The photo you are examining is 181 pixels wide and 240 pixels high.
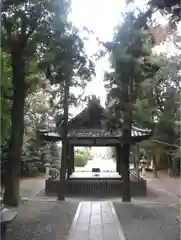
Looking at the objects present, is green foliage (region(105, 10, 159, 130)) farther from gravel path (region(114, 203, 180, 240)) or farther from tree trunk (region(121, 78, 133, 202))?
gravel path (region(114, 203, 180, 240))

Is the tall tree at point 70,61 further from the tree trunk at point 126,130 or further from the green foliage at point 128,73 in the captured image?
the tree trunk at point 126,130

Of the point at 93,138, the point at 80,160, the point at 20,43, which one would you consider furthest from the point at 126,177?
the point at 80,160

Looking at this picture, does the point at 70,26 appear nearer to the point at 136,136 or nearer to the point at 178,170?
the point at 136,136

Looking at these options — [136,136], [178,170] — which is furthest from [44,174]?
[136,136]

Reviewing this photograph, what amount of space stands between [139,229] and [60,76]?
4.88 meters

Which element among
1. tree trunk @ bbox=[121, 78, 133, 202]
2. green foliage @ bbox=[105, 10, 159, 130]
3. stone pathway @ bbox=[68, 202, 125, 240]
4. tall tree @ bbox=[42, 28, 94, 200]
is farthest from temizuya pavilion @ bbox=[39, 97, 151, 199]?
tall tree @ bbox=[42, 28, 94, 200]

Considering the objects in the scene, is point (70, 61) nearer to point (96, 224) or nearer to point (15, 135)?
point (15, 135)

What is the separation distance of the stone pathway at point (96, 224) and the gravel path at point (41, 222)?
197mm

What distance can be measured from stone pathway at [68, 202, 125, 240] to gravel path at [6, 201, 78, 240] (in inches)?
7.7

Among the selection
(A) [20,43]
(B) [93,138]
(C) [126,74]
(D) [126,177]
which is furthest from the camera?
(B) [93,138]

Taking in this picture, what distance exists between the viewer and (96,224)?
29.8ft

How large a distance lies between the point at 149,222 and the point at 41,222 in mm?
2587

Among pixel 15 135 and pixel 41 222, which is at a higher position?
pixel 15 135

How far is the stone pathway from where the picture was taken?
25.2 ft
